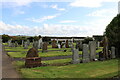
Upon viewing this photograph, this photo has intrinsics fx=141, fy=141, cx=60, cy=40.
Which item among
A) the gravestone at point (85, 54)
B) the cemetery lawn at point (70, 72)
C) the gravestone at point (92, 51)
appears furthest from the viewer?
the gravestone at point (92, 51)

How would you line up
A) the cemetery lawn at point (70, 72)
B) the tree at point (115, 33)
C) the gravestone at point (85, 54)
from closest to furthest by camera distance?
the cemetery lawn at point (70, 72)
the gravestone at point (85, 54)
the tree at point (115, 33)

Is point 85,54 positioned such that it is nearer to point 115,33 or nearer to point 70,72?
point 70,72

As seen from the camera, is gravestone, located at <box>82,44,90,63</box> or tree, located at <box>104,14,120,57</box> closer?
gravestone, located at <box>82,44,90,63</box>

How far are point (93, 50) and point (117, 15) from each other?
6.95 m

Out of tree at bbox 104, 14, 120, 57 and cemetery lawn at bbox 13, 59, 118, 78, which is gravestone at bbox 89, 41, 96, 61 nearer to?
tree at bbox 104, 14, 120, 57

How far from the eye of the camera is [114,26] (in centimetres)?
1808

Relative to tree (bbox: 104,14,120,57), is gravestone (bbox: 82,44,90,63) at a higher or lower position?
lower

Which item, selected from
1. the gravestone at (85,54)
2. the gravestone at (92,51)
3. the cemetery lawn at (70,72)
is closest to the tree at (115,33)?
the gravestone at (92,51)

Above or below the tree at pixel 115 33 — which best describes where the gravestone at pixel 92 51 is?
below

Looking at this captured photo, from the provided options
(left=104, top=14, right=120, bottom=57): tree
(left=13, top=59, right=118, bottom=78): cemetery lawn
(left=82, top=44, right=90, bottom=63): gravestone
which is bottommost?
(left=13, top=59, right=118, bottom=78): cemetery lawn

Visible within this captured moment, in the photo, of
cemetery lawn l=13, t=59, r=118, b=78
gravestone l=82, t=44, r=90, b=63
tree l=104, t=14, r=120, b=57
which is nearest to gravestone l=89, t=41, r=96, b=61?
gravestone l=82, t=44, r=90, b=63

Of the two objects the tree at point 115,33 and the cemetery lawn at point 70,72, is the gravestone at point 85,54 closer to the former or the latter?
the cemetery lawn at point 70,72

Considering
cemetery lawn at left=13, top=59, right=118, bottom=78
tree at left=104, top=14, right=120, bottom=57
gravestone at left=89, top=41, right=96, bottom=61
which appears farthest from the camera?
tree at left=104, top=14, right=120, bottom=57

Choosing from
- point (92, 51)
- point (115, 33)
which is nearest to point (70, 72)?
point (92, 51)
